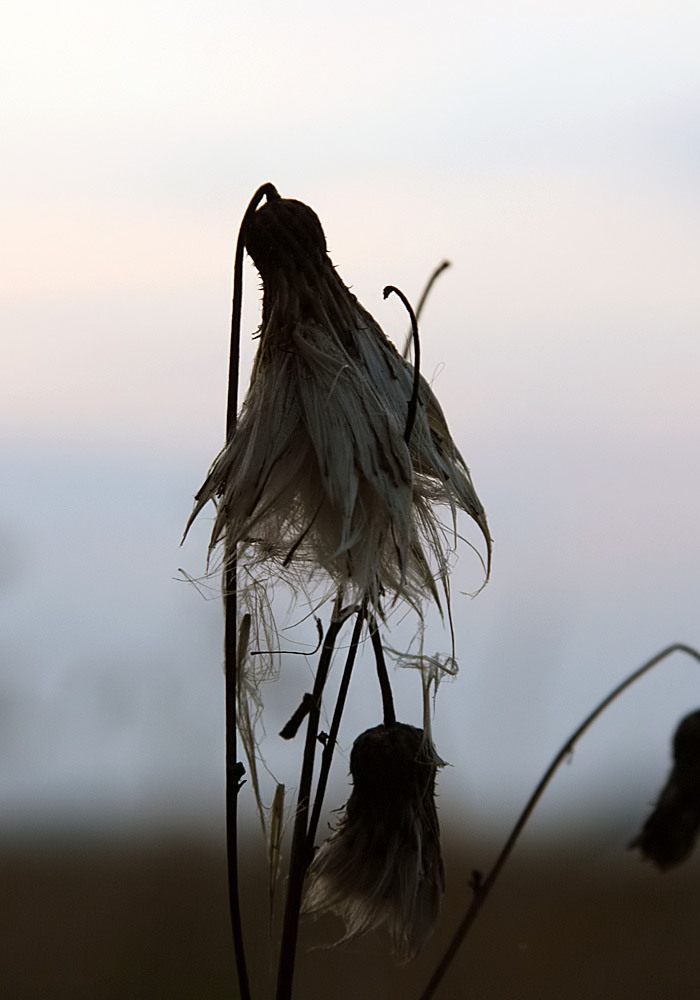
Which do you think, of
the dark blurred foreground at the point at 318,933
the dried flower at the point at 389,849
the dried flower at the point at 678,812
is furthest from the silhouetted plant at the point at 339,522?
the dark blurred foreground at the point at 318,933

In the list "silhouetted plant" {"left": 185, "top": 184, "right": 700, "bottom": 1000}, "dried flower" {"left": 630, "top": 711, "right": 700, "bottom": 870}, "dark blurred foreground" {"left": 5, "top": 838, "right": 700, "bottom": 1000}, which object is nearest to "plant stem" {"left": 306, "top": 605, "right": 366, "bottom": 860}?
"silhouetted plant" {"left": 185, "top": 184, "right": 700, "bottom": 1000}

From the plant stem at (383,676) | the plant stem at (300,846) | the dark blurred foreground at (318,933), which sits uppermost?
the plant stem at (383,676)

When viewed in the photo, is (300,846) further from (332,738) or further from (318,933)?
(318,933)

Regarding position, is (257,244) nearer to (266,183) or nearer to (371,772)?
(266,183)

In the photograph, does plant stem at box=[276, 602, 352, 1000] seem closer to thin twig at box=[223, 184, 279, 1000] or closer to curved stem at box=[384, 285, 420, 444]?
thin twig at box=[223, 184, 279, 1000]

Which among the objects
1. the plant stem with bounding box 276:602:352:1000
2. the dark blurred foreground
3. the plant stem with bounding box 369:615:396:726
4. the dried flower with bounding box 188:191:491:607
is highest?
the dried flower with bounding box 188:191:491:607

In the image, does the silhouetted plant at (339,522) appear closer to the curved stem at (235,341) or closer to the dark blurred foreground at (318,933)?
the curved stem at (235,341)

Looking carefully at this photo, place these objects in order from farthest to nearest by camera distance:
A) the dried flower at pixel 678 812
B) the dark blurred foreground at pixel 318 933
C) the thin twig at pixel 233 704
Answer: the dark blurred foreground at pixel 318 933 → the thin twig at pixel 233 704 → the dried flower at pixel 678 812

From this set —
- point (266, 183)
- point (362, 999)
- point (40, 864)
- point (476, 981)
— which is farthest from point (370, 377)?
point (40, 864)
